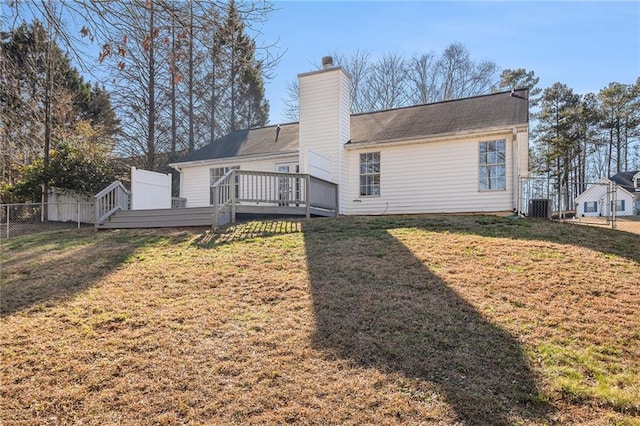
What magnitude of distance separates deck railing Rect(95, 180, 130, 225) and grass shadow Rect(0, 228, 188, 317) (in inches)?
21.1

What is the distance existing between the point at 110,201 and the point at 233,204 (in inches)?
157

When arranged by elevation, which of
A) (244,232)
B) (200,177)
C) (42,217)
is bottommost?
(244,232)

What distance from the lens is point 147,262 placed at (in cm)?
669

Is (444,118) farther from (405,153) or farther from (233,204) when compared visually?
(233,204)

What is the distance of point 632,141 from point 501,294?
112 feet

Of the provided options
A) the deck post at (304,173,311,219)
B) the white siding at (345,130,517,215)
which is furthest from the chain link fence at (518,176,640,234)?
the deck post at (304,173,311,219)

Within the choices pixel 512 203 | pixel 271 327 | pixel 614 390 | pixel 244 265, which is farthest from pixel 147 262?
pixel 512 203

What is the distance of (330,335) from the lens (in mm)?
3922

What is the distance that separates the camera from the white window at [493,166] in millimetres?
11000

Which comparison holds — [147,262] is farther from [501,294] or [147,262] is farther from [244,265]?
[501,294]

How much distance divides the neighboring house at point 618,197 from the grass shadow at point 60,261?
2651cm

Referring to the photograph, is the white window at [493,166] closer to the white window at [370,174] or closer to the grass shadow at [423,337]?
the white window at [370,174]

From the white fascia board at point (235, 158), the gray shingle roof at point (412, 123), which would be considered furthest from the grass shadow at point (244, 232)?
the gray shingle roof at point (412, 123)

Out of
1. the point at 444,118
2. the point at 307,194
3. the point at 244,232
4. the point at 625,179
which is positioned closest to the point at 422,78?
the point at 444,118
